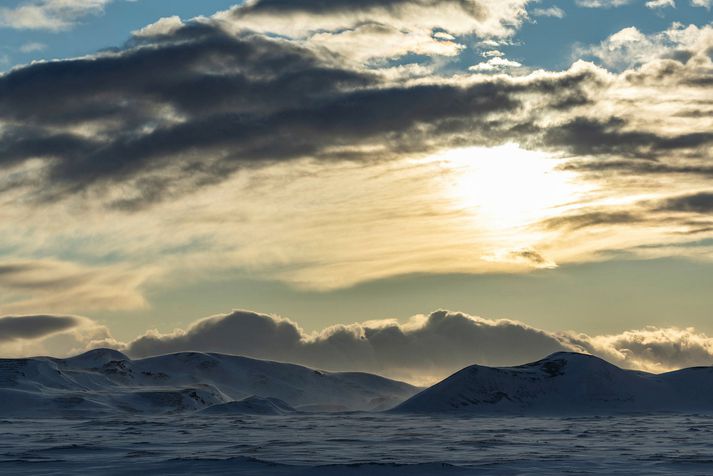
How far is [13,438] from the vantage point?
124 m

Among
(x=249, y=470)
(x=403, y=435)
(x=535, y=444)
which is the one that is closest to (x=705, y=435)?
(x=535, y=444)

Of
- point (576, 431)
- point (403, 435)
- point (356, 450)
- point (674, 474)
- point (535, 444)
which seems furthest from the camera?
point (576, 431)

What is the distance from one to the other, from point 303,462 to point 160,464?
492 inches

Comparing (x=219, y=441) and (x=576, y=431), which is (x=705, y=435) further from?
(x=219, y=441)

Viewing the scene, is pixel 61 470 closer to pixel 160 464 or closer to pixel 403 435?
pixel 160 464

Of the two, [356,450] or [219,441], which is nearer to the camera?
[356,450]

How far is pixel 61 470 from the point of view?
71875 mm

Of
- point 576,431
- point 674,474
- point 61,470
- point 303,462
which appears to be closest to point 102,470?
point 61,470

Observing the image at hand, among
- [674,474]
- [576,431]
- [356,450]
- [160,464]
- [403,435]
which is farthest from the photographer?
[576,431]

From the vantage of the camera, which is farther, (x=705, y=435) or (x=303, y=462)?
(x=705, y=435)

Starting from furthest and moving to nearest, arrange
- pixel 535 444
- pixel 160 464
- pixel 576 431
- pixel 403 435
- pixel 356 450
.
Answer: pixel 576 431 < pixel 403 435 < pixel 535 444 < pixel 356 450 < pixel 160 464

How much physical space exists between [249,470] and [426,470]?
1446 centimetres

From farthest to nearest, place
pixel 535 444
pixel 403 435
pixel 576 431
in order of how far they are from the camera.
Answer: pixel 576 431 < pixel 403 435 < pixel 535 444

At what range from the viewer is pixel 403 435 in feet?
402
